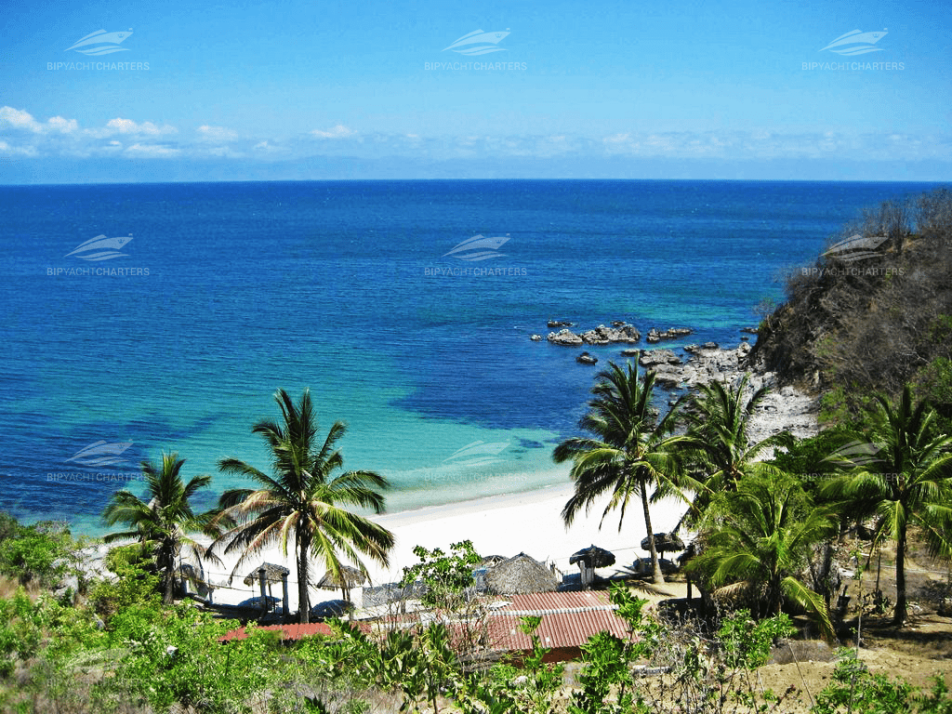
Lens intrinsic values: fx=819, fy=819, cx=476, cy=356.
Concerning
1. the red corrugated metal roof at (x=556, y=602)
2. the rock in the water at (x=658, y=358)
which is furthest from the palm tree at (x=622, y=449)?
the rock in the water at (x=658, y=358)

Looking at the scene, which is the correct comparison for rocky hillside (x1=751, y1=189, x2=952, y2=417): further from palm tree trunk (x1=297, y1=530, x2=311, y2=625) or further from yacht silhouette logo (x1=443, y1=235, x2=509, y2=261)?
yacht silhouette logo (x1=443, y1=235, x2=509, y2=261)

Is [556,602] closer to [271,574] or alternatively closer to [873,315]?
[271,574]

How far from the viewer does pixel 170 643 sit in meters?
12.0

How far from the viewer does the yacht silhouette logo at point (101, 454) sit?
40.2m

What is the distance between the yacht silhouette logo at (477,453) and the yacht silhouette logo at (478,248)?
237ft

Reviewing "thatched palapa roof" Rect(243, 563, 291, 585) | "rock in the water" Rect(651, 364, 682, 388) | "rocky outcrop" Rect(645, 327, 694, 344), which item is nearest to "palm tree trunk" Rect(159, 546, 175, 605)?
"thatched palapa roof" Rect(243, 563, 291, 585)

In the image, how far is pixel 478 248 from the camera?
129500mm

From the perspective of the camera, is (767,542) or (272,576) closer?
(767,542)

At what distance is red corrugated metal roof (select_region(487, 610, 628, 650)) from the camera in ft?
61.9

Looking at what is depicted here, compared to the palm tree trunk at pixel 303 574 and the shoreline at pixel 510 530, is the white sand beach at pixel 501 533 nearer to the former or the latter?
the shoreline at pixel 510 530

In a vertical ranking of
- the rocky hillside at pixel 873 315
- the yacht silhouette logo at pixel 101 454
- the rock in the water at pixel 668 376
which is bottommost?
the yacht silhouette logo at pixel 101 454

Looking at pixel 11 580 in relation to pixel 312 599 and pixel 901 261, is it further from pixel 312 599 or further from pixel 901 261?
pixel 901 261

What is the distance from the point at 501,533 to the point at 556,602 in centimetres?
1101

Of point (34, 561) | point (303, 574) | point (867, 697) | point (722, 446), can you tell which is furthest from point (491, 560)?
point (867, 697)
